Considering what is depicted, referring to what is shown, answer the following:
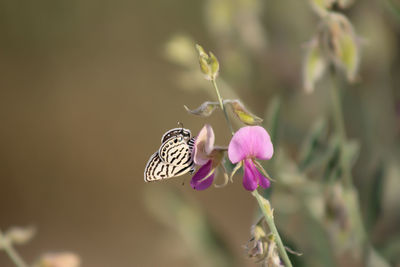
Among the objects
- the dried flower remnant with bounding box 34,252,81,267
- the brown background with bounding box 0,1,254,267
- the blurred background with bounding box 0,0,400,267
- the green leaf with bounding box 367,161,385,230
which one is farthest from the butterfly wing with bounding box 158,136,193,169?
the brown background with bounding box 0,1,254,267

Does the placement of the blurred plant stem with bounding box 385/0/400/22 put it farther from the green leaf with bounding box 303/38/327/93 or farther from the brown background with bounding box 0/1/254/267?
the brown background with bounding box 0/1/254/267

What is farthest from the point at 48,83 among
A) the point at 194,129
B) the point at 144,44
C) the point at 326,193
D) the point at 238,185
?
A: the point at 326,193

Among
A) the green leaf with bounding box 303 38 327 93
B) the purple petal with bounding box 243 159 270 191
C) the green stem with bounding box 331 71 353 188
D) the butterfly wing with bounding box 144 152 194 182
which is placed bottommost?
the green stem with bounding box 331 71 353 188

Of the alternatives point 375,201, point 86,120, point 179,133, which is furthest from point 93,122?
point 179,133

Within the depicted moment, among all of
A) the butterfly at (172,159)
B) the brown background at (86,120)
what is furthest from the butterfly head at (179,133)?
the brown background at (86,120)

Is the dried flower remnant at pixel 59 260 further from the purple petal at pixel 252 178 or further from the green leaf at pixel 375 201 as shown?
the green leaf at pixel 375 201

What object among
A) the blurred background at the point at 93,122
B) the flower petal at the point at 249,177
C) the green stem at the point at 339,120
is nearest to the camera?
the flower petal at the point at 249,177

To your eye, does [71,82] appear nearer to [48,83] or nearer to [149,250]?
[48,83]

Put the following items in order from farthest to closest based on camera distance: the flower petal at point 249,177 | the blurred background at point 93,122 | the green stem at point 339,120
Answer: the blurred background at point 93,122, the green stem at point 339,120, the flower petal at point 249,177
